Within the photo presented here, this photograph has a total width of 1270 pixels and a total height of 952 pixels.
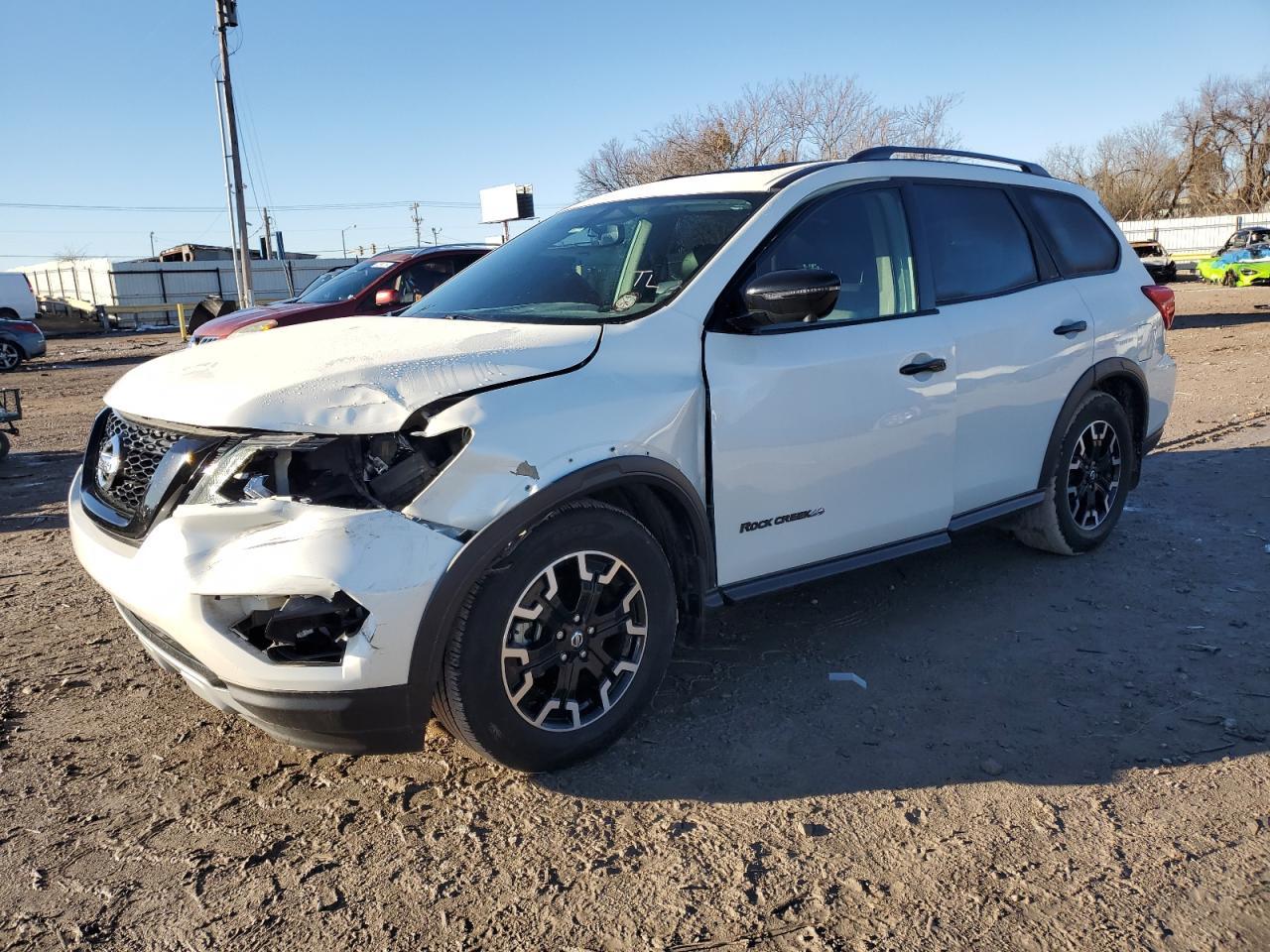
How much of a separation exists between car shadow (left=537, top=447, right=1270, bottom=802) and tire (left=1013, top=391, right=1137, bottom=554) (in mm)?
159

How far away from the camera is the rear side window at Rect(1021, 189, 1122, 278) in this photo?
5.06 metres

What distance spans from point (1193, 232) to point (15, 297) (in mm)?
50996

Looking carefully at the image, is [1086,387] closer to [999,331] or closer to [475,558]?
[999,331]

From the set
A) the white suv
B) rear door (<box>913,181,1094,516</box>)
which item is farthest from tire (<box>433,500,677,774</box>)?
rear door (<box>913,181,1094,516</box>)

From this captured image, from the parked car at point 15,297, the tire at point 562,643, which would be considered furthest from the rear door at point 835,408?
the parked car at point 15,297

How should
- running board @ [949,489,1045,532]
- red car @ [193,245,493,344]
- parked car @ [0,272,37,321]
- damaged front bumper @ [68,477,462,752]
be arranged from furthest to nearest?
1. parked car @ [0,272,37,321]
2. red car @ [193,245,493,344]
3. running board @ [949,489,1045,532]
4. damaged front bumper @ [68,477,462,752]

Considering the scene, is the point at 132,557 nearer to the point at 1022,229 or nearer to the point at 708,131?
the point at 1022,229

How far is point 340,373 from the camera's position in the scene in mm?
2916

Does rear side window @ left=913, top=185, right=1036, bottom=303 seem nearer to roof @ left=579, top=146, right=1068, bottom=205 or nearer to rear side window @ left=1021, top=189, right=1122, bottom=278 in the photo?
roof @ left=579, top=146, right=1068, bottom=205

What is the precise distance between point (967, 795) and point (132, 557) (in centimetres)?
260

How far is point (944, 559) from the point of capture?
5.37 m

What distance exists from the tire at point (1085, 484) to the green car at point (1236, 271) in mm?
31117

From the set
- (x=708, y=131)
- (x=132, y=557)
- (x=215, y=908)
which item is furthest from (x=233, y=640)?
(x=708, y=131)

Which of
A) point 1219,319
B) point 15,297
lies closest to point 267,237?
point 15,297
